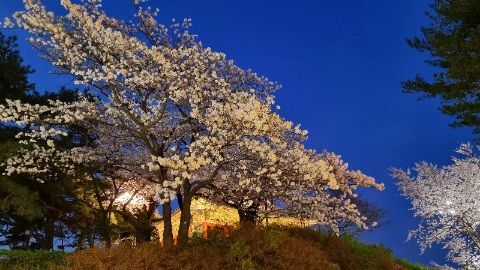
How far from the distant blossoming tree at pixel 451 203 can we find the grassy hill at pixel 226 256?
10671mm

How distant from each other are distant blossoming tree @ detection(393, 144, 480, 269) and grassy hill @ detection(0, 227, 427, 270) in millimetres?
10671

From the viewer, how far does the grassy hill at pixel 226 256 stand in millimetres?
7910

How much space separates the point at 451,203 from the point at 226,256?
17553 millimetres

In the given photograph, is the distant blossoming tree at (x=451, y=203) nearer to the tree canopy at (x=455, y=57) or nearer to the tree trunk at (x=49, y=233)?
the tree canopy at (x=455, y=57)

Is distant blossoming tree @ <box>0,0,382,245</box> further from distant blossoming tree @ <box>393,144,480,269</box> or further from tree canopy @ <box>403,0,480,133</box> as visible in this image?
distant blossoming tree @ <box>393,144,480,269</box>

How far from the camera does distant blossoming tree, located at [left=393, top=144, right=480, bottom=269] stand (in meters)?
22.6

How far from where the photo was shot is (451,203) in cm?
2289

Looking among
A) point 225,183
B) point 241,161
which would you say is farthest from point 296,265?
point 225,183

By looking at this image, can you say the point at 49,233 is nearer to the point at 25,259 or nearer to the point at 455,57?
the point at 25,259

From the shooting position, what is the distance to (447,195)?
23438 millimetres

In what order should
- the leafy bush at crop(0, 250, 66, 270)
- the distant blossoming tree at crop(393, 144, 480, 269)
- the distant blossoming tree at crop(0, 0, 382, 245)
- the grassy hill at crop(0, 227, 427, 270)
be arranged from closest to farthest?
the grassy hill at crop(0, 227, 427, 270) → the distant blossoming tree at crop(0, 0, 382, 245) → the leafy bush at crop(0, 250, 66, 270) → the distant blossoming tree at crop(393, 144, 480, 269)

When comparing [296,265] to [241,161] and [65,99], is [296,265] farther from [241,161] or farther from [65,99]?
[65,99]

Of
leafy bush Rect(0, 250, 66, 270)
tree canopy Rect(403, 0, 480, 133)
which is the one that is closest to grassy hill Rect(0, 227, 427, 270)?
leafy bush Rect(0, 250, 66, 270)

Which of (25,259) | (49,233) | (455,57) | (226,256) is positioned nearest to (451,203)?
(455,57)
